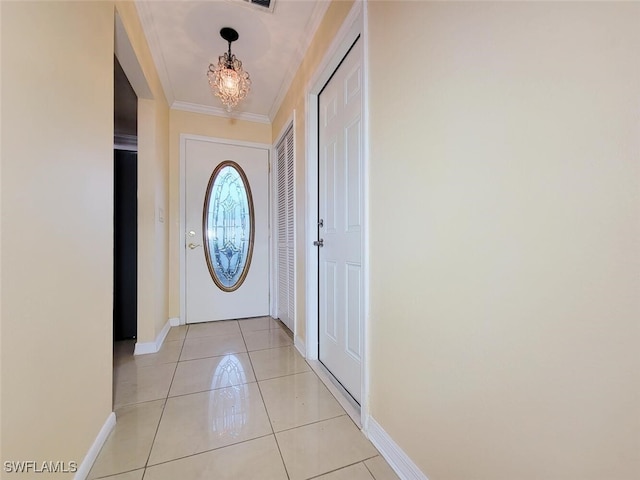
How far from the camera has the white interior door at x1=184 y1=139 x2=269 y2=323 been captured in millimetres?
3033

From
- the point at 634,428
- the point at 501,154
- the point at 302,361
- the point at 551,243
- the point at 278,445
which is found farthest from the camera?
the point at 302,361

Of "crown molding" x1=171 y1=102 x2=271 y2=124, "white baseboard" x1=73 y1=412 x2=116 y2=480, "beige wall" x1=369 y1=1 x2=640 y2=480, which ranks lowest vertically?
"white baseboard" x1=73 y1=412 x2=116 y2=480

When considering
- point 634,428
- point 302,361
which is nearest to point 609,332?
point 634,428

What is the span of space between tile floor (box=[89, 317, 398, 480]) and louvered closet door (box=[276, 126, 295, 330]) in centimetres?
64

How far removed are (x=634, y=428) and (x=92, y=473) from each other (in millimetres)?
1720

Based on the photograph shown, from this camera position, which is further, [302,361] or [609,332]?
[302,361]

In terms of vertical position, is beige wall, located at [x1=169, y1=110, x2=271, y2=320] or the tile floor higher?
beige wall, located at [x1=169, y1=110, x2=271, y2=320]

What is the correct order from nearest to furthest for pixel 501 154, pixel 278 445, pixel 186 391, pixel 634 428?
pixel 634 428
pixel 501 154
pixel 278 445
pixel 186 391

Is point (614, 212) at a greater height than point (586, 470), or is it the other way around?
point (614, 212)

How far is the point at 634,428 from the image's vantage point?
491mm

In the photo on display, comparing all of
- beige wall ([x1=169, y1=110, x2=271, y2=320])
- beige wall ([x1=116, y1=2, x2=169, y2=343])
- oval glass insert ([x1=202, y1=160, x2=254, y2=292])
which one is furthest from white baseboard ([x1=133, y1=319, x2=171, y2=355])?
oval glass insert ([x1=202, y1=160, x2=254, y2=292])

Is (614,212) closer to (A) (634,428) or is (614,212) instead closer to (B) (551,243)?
(B) (551,243)

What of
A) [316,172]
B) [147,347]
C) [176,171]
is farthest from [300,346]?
[176,171]

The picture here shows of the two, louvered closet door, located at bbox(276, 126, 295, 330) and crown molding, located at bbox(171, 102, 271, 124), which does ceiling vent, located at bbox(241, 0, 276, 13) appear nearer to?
louvered closet door, located at bbox(276, 126, 295, 330)
